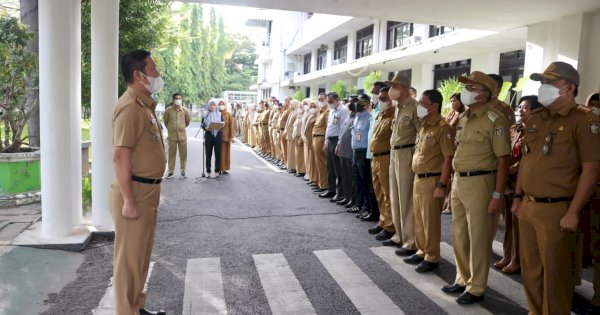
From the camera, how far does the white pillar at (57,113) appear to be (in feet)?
18.0

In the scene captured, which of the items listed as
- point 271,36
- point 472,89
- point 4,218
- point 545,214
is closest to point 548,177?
point 545,214

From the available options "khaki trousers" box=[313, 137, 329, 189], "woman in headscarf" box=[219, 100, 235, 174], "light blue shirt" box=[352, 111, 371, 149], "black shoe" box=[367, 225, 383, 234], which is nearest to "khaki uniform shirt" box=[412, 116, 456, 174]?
"black shoe" box=[367, 225, 383, 234]

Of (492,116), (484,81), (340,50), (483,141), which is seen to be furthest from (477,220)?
(340,50)

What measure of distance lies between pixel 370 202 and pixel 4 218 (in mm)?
5542

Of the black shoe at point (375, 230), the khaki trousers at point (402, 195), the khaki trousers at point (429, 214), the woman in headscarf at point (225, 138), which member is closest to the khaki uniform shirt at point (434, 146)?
the khaki trousers at point (429, 214)

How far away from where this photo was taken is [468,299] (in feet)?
14.3

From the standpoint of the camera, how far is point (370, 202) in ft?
24.9

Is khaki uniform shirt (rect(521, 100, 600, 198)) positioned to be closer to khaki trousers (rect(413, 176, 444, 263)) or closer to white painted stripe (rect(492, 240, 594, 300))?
khaki trousers (rect(413, 176, 444, 263))

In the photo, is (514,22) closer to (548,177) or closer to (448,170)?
(448,170)

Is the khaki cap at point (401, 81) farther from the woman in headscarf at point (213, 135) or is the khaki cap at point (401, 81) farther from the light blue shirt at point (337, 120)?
the woman in headscarf at point (213, 135)

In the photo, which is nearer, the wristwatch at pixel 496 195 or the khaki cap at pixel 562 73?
the khaki cap at pixel 562 73

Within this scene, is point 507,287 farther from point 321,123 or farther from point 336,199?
point 321,123

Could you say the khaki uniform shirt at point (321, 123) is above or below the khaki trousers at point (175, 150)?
above

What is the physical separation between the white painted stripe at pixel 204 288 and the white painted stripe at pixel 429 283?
1970 mm
